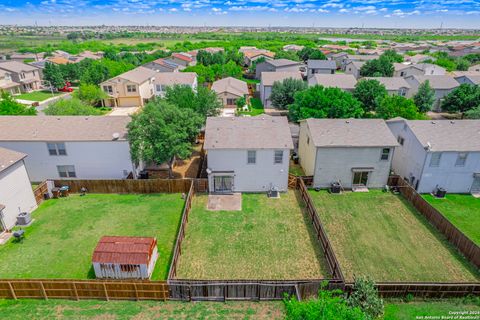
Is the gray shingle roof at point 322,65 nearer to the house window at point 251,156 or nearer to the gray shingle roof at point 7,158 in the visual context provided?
the house window at point 251,156

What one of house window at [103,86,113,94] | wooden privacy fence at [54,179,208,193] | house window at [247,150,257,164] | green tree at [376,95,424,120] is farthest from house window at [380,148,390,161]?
house window at [103,86,113,94]

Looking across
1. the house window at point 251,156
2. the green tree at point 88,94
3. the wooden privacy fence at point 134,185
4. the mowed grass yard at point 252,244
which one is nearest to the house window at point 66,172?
the wooden privacy fence at point 134,185

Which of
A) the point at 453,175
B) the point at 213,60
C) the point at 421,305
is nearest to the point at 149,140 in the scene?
the point at 421,305

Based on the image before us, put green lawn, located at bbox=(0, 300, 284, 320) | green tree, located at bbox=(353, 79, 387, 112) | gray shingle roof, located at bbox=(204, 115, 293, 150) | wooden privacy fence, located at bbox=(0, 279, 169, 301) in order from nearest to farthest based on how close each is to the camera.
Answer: green lawn, located at bbox=(0, 300, 284, 320) < wooden privacy fence, located at bbox=(0, 279, 169, 301) < gray shingle roof, located at bbox=(204, 115, 293, 150) < green tree, located at bbox=(353, 79, 387, 112)

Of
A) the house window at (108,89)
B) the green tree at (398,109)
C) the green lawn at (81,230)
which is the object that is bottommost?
the green lawn at (81,230)

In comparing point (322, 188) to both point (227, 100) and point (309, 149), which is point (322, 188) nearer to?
point (309, 149)

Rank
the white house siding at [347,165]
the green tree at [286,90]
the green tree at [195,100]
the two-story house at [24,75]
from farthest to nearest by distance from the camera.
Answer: the two-story house at [24,75] < the green tree at [286,90] < the green tree at [195,100] < the white house siding at [347,165]

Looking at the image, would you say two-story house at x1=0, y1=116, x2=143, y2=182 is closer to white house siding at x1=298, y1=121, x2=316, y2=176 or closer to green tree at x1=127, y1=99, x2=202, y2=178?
green tree at x1=127, y1=99, x2=202, y2=178

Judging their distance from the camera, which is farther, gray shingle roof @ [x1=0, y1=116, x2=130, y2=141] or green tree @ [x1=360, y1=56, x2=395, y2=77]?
green tree @ [x1=360, y1=56, x2=395, y2=77]
